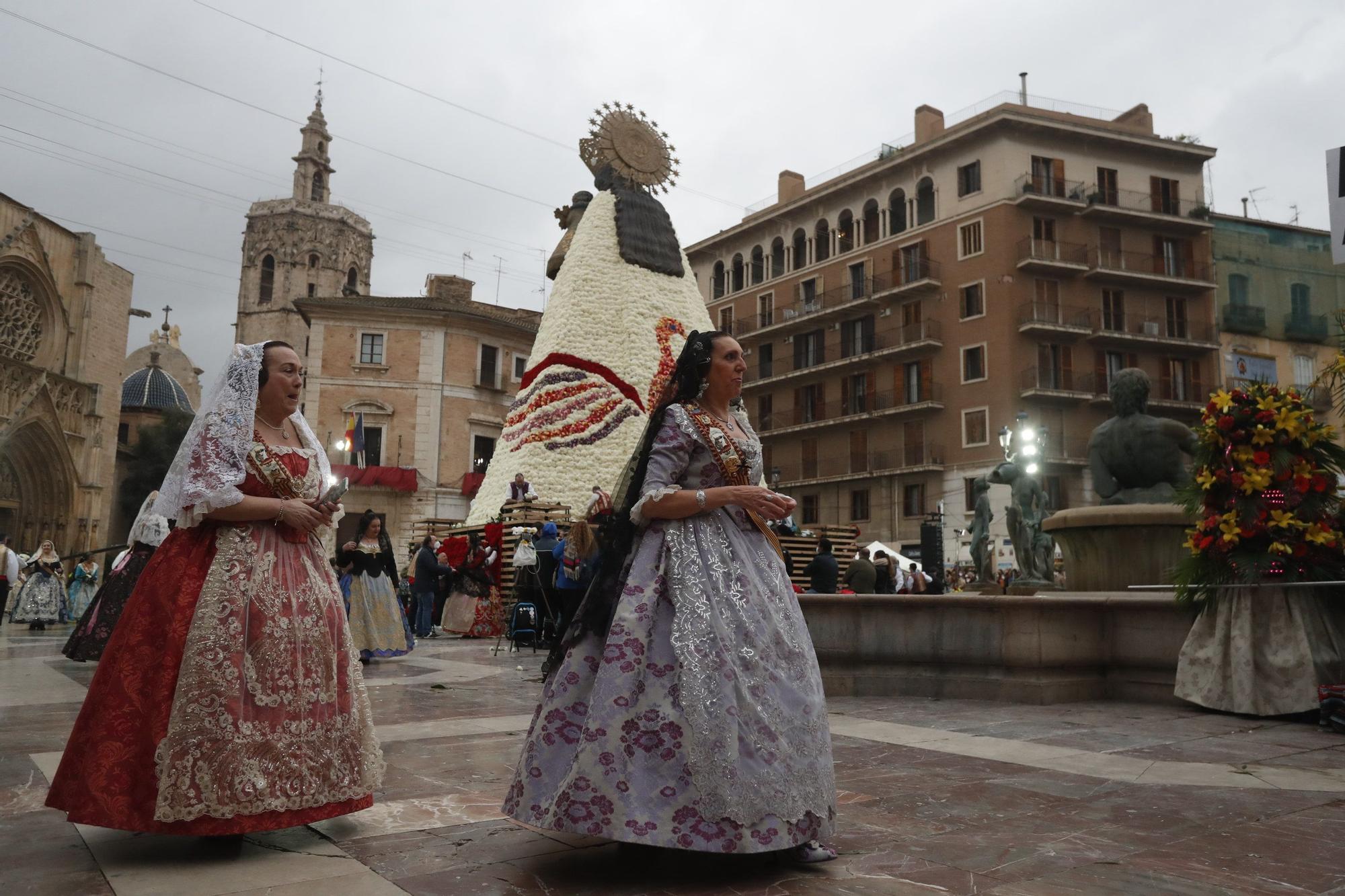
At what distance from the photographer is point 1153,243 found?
3525 cm

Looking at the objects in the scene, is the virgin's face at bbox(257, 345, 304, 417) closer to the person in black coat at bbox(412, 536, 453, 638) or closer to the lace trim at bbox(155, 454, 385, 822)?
the lace trim at bbox(155, 454, 385, 822)

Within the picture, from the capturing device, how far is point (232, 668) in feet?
10.4

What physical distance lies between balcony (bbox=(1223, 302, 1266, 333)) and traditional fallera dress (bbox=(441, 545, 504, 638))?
3124 cm

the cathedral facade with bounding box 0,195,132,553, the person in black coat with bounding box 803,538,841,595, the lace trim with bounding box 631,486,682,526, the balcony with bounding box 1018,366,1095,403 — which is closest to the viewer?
the lace trim with bounding box 631,486,682,526

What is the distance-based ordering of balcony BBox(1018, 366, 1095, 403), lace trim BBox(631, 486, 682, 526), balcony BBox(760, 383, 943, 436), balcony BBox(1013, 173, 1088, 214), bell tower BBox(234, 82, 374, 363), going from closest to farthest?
lace trim BBox(631, 486, 682, 526)
balcony BBox(1018, 366, 1095, 403)
balcony BBox(1013, 173, 1088, 214)
balcony BBox(760, 383, 943, 436)
bell tower BBox(234, 82, 374, 363)

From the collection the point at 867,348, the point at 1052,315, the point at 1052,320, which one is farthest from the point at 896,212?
the point at 1052,320

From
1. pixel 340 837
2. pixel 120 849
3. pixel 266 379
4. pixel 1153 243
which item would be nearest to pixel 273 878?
pixel 340 837

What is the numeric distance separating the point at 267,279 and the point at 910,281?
3937 cm

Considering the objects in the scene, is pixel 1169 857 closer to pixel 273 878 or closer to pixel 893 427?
pixel 273 878

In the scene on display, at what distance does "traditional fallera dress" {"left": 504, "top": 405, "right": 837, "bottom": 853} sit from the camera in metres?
2.80

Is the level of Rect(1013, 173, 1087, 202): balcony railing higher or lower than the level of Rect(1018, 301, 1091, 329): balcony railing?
higher

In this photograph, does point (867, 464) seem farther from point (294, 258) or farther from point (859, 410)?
point (294, 258)

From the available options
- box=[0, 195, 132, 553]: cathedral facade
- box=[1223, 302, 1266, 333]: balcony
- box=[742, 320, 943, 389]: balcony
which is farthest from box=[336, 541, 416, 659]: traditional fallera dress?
box=[1223, 302, 1266, 333]: balcony

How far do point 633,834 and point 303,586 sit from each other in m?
1.48
